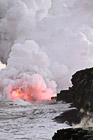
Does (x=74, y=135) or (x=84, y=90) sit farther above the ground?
(x=84, y=90)

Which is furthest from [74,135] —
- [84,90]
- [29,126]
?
[84,90]

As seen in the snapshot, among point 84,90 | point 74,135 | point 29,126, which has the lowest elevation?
point 74,135

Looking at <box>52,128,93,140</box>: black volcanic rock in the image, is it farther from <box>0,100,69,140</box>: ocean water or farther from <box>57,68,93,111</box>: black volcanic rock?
<box>57,68,93,111</box>: black volcanic rock

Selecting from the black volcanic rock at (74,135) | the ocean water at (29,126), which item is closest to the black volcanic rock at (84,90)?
the ocean water at (29,126)

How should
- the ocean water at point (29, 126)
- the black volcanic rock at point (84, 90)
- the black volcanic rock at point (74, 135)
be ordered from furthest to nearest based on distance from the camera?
the black volcanic rock at point (84, 90) < the ocean water at point (29, 126) < the black volcanic rock at point (74, 135)

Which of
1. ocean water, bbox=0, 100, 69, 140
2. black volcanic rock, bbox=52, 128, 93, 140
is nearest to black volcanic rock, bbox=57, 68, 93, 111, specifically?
ocean water, bbox=0, 100, 69, 140

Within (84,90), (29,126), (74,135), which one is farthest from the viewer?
(84,90)

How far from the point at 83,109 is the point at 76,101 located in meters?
3.50

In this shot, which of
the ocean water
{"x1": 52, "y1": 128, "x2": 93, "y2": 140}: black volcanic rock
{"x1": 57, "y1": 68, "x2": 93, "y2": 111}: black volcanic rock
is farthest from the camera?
{"x1": 57, "y1": 68, "x2": 93, "y2": 111}: black volcanic rock

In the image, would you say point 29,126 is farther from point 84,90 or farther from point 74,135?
point 74,135

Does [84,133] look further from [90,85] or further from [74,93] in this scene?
[74,93]

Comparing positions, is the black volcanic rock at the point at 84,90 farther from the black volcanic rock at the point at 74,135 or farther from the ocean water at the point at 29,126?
the black volcanic rock at the point at 74,135

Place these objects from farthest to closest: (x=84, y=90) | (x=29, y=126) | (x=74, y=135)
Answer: (x=84, y=90) < (x=29, y=126) < (x=74, y=135)

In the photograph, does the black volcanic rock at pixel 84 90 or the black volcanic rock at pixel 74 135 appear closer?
the black volcanic rock at pixel 74 135
